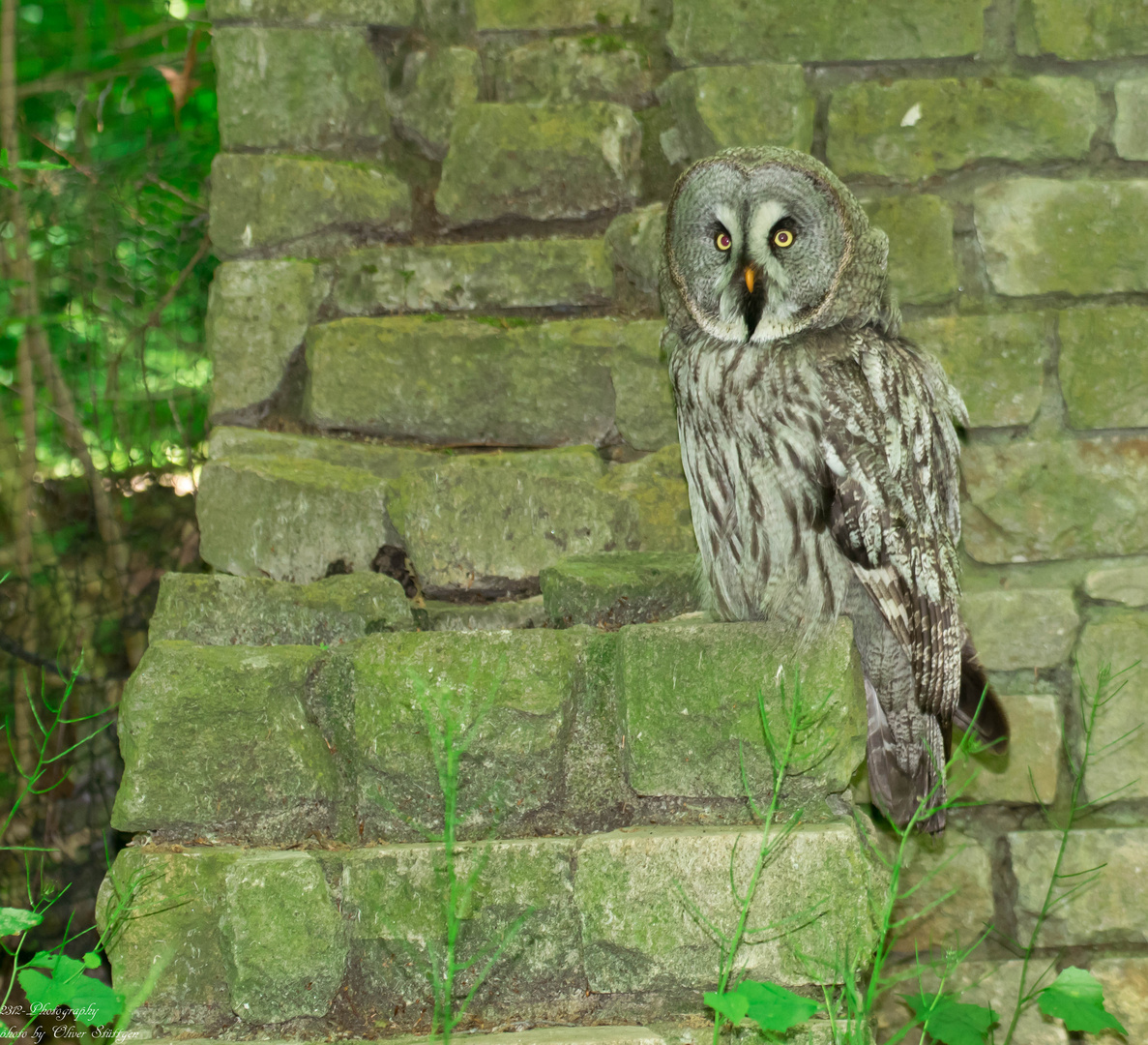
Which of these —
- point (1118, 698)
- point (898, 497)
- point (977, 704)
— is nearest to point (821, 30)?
point (898, 497)

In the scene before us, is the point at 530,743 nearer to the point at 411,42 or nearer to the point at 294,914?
the point at 294,914

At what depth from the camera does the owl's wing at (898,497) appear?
204cm

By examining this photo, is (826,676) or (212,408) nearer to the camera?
(826,676)

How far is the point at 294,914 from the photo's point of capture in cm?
175

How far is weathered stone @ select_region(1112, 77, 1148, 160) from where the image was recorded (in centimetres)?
249

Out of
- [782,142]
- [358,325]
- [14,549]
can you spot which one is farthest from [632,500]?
[14,549]

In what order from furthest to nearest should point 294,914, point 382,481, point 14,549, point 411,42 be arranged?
1. point 14,549
2. point 411,42
3. point 382,481
4. point 294,914

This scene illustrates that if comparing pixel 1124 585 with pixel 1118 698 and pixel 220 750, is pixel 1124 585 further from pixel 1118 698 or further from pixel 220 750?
pixel 220 750

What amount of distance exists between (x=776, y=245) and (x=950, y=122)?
69 centimetres

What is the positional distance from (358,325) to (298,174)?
0.36m

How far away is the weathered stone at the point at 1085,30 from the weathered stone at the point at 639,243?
0.92 m

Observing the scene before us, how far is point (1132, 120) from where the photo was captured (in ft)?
8.21

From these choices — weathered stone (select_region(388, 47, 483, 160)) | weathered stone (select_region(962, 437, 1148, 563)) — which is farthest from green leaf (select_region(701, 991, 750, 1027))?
weathered stone (select_region(388, 47, 483, 160))

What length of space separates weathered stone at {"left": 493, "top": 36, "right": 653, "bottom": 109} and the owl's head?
478 mm
